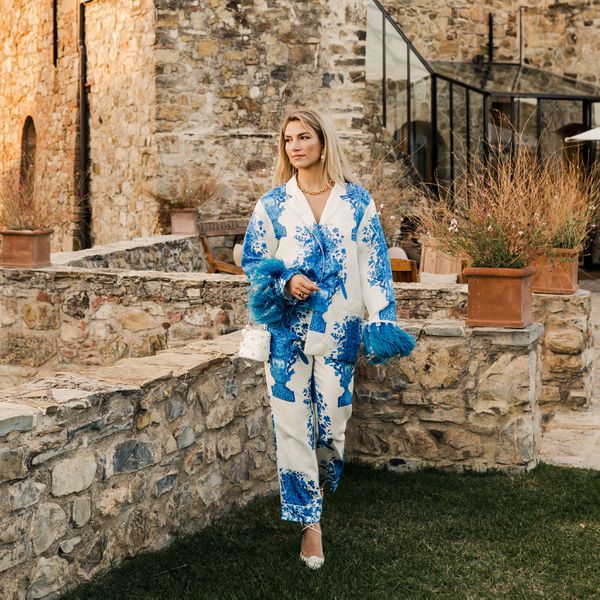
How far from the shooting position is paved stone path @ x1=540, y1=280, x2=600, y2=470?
17.5 feet

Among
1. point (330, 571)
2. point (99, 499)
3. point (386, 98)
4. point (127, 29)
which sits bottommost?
point (330, 571)

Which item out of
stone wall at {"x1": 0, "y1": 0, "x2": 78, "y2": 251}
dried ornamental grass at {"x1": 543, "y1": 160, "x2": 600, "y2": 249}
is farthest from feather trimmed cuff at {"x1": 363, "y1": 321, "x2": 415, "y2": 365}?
stone wall at {"x1": 0, "y1": 0, "x2": 78, "y2": 251}

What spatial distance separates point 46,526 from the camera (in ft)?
10.7

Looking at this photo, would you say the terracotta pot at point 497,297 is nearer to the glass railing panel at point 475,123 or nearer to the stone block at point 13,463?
the stone block at point 13,463

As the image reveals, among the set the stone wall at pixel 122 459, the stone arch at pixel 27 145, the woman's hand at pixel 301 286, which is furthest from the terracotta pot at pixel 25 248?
the stone arch at pixel 27 145

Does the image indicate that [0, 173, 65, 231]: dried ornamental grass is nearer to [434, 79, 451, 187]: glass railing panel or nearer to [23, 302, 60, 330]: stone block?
[23, 302, 60, 330]: stone block

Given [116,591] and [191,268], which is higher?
[191,268]

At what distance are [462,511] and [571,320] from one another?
8.91 feet

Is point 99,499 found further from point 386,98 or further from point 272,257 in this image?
point 386,98

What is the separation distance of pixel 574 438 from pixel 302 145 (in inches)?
121

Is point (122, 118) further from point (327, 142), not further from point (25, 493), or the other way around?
point (25, 493)

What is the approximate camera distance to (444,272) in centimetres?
859

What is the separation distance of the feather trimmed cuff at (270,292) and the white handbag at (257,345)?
0.15ft

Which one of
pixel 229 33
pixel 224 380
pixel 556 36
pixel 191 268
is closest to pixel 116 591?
pixel 224 380
